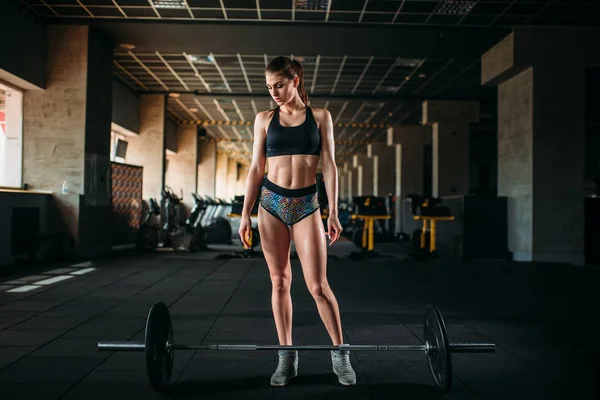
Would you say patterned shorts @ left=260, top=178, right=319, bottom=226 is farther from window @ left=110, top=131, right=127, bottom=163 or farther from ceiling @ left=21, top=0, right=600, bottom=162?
window @ left=110, top=131, right=127, bottom=163

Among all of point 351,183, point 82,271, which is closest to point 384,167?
point 351,183

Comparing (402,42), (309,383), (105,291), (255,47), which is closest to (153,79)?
(255,47)

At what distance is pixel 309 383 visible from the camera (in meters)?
2.65

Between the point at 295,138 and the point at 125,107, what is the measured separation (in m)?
12.4

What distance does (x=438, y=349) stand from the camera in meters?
2.45

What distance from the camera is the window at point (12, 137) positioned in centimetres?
891

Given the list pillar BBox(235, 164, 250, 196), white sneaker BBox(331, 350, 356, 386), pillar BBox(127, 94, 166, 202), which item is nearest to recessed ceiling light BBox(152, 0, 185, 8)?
pillar BBox(127, 94, 166, 202)

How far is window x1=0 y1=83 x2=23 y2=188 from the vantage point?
8.91 meters

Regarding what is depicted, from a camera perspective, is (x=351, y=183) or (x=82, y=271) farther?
(x=351, y=183)

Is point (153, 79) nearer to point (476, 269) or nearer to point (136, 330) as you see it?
point (476, 269)

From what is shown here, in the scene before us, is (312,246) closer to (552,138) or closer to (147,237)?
(552,138)

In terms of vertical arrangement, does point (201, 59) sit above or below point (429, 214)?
above

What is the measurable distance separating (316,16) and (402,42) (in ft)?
6.13

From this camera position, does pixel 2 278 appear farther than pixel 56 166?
No
